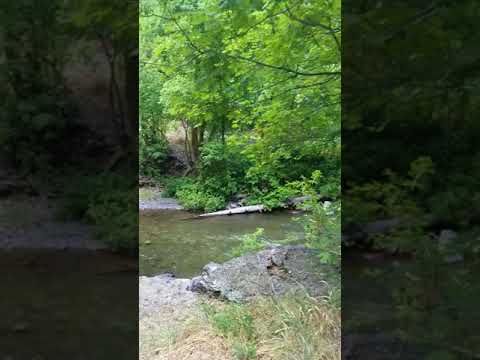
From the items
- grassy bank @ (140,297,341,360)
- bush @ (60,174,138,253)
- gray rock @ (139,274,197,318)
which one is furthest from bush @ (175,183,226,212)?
bush @ (60,174,138,253)

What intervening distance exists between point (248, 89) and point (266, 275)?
1.11 metres

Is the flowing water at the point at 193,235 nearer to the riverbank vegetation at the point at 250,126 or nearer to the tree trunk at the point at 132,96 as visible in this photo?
the riverbank vegetation at the point at 250,126

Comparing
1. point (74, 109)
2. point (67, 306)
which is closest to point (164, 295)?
point (67, 306)

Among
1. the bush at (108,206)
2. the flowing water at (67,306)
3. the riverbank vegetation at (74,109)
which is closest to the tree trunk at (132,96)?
the riverbank vegetation at (74,109)

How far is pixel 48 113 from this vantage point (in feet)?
5.87

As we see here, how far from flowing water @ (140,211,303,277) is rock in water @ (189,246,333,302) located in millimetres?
89

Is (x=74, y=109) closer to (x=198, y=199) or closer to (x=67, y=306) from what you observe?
(x=67, y=306)

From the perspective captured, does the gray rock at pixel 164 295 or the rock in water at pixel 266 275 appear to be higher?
the rock in water at pixel 266 275

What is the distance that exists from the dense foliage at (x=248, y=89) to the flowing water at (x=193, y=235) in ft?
0.45

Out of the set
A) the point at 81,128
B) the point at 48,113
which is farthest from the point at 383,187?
the point at 48,113

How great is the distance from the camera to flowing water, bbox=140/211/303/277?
2.86m

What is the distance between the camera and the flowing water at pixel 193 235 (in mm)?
2855

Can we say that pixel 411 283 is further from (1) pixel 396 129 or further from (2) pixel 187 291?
(2) pixel 187 291

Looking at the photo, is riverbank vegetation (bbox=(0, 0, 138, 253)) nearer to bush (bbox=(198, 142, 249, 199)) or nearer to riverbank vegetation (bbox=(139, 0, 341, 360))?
riverbank vegetation (bbox=(139, 0, 341, 360))
